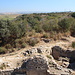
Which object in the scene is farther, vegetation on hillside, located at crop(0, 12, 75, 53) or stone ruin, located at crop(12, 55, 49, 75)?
vegetation on hillside, located at crop(0, 12, 75, 53)

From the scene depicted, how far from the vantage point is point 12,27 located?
61.1 ft

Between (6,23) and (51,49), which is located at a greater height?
(6,23)

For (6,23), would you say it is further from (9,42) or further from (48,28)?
(48,28)

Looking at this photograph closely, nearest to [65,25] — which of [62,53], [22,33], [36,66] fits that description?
[22,33]

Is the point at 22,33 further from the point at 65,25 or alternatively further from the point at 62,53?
the point at 62,53

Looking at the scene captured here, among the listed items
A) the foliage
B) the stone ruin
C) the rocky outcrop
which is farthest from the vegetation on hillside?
the stone ruin

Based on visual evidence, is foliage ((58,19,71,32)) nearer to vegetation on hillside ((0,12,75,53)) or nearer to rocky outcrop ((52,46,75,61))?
vegetation on hillside ((0,12,75,53))

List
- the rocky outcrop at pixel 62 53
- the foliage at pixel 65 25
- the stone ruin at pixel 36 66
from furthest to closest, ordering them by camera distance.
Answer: the foliage at pixel 65 25 < the rocky outcrop at pixel 62 53 < the stone ruin at pixel 36 66

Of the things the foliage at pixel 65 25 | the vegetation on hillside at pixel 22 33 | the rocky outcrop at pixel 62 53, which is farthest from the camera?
the foliage at pixel 65 25

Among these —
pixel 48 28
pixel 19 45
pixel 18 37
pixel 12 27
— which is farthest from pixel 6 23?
pixel 48 28

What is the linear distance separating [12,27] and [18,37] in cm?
144

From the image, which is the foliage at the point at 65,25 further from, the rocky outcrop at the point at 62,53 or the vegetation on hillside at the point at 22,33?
the rocky outcrop at the point at 62,53

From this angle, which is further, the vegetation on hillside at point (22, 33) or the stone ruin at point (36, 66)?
the vegetation on hillside at point (22, 33)

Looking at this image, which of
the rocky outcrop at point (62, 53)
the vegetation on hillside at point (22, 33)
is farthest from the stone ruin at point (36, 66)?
the vegetation on hillside at point (22, 33)
